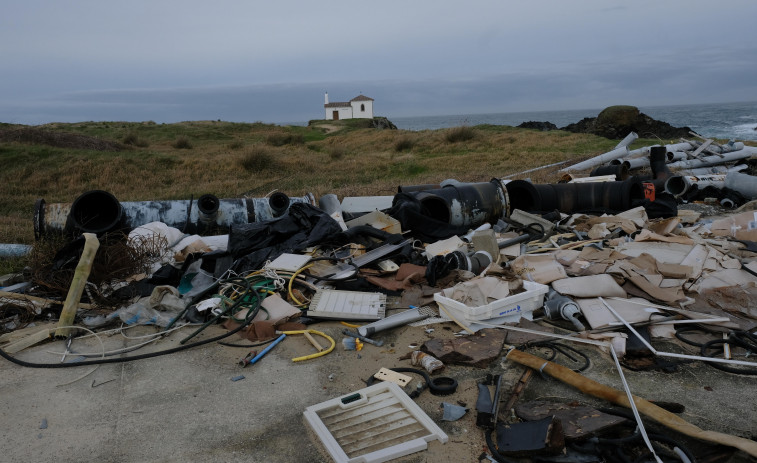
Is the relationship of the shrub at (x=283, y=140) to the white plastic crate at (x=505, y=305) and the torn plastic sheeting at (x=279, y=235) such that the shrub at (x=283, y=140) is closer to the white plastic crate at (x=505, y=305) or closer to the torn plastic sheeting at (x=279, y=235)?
the torn plastic sheeting at (x=279, y=235)

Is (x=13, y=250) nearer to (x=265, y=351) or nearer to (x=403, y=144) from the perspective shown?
(x=265, y=351)

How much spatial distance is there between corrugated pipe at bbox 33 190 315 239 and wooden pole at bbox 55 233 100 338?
2.07 m

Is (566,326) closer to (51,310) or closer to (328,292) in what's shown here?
(328,292)

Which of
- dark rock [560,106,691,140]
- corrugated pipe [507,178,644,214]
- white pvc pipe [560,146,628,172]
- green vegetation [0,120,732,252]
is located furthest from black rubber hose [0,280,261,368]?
dark rock [560,106,691,140]

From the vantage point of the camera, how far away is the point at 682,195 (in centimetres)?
924

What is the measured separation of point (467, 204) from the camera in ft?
23.9

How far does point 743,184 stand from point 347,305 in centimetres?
776

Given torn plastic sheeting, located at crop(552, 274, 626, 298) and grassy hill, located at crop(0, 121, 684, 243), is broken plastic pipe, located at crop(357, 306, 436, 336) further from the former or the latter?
grassy hill, located at crop(0, 121, 684, 243)

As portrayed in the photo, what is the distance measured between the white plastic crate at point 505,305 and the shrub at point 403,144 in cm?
1897

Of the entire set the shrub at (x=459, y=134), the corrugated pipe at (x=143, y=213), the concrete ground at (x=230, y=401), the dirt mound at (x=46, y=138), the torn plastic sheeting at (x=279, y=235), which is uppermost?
the dirt mound at (x=46, y=138)

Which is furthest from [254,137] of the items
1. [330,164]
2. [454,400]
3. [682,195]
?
[454,400]

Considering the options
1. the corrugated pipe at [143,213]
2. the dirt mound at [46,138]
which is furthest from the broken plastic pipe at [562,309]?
the dirt mound at [46,138]

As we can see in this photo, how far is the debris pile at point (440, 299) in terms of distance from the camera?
9.67ft

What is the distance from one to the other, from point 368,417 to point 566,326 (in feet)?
6.69
